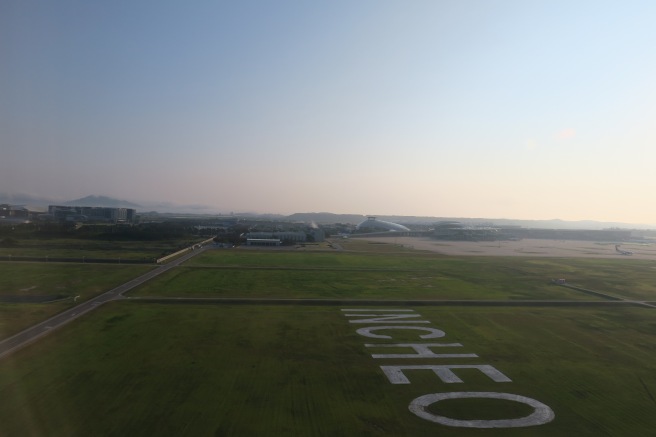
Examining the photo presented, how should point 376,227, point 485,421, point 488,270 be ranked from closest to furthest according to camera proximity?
point 485,421, point 488,270, point 376,227

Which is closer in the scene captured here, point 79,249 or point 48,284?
point 48,284

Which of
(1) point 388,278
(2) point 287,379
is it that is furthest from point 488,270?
(2) point 287,379

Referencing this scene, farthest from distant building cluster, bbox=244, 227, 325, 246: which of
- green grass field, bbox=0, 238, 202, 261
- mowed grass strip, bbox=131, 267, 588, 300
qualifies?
mowed grass strip, bbox=131, 267, 588, 300

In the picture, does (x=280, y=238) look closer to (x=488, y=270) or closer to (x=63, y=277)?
(x=488, y=270)

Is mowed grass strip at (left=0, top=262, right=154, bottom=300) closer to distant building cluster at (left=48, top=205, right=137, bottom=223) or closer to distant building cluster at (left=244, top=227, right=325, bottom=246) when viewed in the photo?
distant building cluster at (left=244, top=227, right=325, bottom=246)

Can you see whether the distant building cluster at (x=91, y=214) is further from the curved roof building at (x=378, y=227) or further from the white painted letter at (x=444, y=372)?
the white painted letter at (x=444, y=372)

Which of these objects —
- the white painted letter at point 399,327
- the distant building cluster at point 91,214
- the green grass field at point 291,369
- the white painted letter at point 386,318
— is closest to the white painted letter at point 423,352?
the green grass field at point 291,369

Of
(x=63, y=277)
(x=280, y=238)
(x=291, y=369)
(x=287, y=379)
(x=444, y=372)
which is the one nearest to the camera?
(x=287, y=379)
